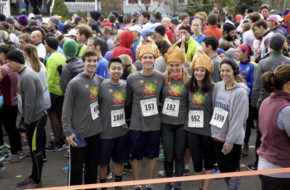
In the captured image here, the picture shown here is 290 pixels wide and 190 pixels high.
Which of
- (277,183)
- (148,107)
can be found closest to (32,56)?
(148,107)

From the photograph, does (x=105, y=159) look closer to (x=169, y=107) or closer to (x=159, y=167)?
(x=169, y=107)

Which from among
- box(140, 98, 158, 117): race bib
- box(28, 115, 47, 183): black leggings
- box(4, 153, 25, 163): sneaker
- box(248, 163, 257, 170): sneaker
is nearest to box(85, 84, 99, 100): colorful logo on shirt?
box(140, 98, 158, 117): race bib

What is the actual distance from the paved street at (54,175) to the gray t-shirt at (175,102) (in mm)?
1031

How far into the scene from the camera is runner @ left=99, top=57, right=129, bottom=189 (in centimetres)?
496

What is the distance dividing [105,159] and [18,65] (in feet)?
5.83

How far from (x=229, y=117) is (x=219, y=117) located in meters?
0.13

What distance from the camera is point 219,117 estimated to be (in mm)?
4676

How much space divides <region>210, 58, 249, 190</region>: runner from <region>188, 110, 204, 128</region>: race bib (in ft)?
0.58

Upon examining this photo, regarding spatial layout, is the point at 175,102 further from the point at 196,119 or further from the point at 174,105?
the point at 196,119

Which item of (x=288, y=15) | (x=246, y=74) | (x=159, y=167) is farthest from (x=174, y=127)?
(x=288, y=15)

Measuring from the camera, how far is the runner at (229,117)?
4516 mm

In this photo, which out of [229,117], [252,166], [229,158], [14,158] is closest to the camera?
[229,117]

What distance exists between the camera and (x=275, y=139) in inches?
137

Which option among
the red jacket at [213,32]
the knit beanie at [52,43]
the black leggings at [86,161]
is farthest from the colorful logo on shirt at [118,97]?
the red jacket at [213,32]
